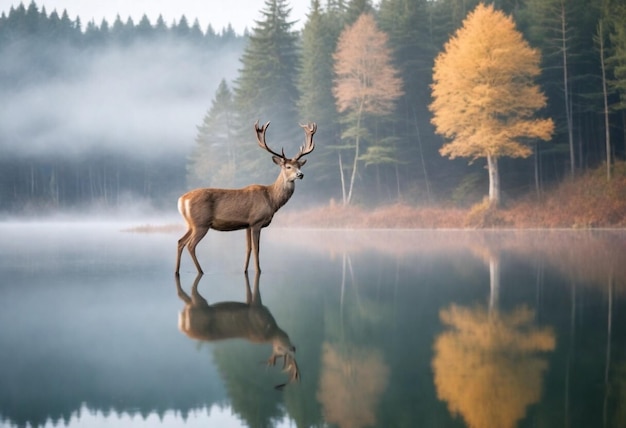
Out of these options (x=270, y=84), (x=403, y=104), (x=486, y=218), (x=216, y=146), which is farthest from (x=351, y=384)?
(x=216, y=146)

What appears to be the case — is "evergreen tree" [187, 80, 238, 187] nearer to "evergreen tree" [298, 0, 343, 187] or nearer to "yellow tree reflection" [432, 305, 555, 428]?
"evergreen tree" [298, 0, 343, 187]

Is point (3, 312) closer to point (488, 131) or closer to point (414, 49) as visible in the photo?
point (488, 131)

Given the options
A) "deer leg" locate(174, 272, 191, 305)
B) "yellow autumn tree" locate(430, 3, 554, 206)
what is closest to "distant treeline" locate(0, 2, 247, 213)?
"yellow autumn tree" locate(430, 3, 554, 206)

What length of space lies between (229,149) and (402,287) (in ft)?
107

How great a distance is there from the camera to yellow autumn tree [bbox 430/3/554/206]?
2377 centimetres

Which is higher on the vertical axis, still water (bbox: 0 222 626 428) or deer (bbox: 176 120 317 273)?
deer (bbox: 176 120 317 273)

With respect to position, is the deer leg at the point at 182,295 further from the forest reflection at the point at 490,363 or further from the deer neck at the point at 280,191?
the forest reflection at the point at 490,363

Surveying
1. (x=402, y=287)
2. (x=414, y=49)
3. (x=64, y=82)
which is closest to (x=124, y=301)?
(x=402, y=287)

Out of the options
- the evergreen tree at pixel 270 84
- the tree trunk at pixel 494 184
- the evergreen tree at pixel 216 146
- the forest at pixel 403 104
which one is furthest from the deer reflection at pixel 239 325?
the evergreen tree at pixel 216 146

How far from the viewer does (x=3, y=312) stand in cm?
678

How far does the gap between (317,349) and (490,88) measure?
20.6 metres

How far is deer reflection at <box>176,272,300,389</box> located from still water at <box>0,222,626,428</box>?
18mm

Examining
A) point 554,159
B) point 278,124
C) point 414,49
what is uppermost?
point 414,49

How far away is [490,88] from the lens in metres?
23.9
